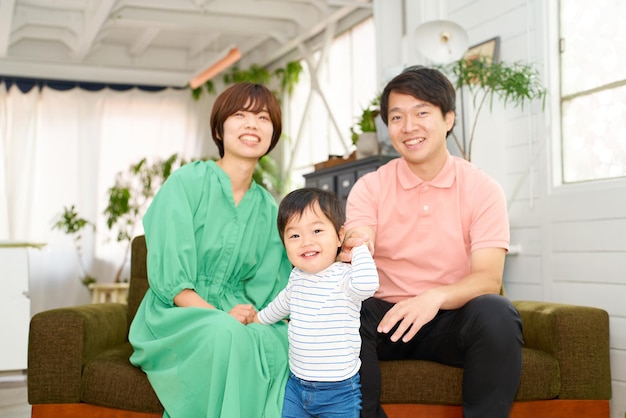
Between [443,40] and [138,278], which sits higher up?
[443,40]

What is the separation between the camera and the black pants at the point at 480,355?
1983 mm

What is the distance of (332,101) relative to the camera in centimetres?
721

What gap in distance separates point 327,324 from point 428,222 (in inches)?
22.5

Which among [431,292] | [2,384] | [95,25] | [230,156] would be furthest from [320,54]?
[431,292]

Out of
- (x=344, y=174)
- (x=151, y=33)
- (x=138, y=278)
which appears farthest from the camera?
(x=151, y=33)

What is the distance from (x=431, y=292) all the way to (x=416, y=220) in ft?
1.14

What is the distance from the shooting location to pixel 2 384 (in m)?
4.50

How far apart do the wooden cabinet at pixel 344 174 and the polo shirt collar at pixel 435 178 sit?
1.91 metres

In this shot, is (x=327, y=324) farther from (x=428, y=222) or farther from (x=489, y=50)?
(x=489, y=50)

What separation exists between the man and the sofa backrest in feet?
2.78

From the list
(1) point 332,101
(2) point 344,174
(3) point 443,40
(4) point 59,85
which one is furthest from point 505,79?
(4) point 59,85

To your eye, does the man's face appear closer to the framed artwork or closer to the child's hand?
the child's hand

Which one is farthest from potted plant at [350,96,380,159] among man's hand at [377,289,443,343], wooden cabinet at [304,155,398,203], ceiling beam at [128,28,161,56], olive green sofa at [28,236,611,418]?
ceiling beam at [128,28,161,56]

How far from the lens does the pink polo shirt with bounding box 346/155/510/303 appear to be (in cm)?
226
